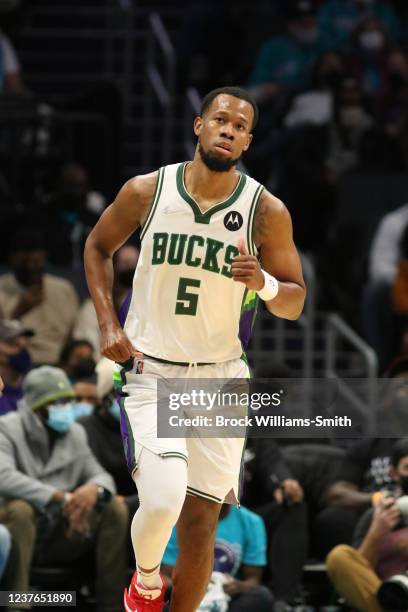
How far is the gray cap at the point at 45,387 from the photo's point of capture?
27.1 ft

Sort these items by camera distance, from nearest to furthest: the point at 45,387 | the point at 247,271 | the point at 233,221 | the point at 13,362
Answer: the point at 247,271
the point at 233,221
the point at 45,387
the point at 13,362

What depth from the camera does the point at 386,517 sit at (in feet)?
26.1

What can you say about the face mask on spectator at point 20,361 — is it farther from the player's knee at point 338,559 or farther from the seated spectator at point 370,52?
the seated spectator at point 370,52

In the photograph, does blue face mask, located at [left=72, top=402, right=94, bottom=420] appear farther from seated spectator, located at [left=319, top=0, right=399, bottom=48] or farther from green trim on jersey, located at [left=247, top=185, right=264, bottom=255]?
seated spectator, located at [left=319, top=0, right=399, bottom=48]

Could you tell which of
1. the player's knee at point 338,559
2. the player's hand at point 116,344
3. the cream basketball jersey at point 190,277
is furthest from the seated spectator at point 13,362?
the player's hand at point 116,344

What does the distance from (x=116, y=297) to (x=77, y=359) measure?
0.77 m

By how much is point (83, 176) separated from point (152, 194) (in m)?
5.11

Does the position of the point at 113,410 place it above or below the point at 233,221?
below

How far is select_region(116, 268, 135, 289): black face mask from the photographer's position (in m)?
10.3

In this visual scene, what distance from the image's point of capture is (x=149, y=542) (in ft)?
19.6

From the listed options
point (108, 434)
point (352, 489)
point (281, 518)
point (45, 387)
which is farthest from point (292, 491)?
point (45, 387)

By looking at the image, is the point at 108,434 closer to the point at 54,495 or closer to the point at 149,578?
the point at 54,495

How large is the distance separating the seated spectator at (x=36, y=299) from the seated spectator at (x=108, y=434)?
1.43 meters

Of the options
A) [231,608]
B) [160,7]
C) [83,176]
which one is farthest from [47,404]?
[160,7]
